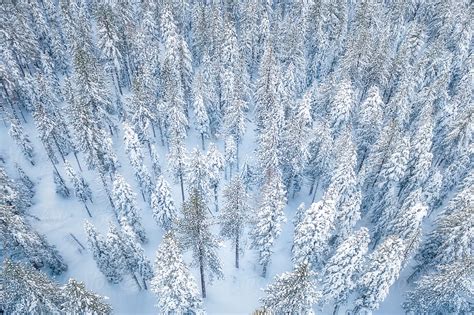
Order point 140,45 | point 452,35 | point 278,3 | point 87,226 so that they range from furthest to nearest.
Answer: point 278,3 < point 452,35 < point 140,45 < point 87,226

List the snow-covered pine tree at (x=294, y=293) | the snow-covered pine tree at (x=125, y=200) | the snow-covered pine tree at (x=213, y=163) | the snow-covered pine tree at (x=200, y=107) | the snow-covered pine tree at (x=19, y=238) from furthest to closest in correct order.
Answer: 1. the snow-covered pine tree at (x=200, y=107)
2. the snow-covered pine tree at (x=213, y=163)
3. the snow-covered pine tree at (x=125, y=200)
4. the snow-covered pine tree at (x=19, y=238)
5. the snow-covered pine tree at (x=294, y=293)

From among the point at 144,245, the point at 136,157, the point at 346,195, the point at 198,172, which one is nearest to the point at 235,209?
the point at 198,172

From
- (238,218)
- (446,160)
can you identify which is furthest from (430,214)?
(238,218)

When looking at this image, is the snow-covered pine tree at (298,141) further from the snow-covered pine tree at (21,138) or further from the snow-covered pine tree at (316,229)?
the snow-covered pine tree at (21,138)

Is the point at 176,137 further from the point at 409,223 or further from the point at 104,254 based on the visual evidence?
the point at 409,223

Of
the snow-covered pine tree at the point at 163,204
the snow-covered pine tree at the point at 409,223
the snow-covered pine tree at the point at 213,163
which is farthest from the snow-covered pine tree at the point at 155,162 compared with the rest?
the snow-covered pine tree at the point at 409,223

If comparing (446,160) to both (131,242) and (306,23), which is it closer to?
(306,23)
